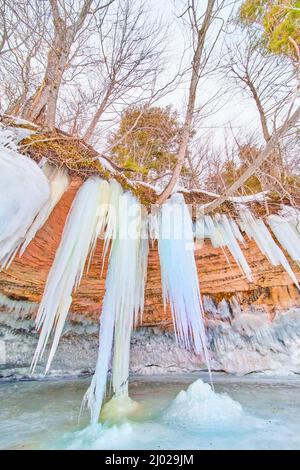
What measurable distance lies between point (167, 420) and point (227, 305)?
1.70 meters

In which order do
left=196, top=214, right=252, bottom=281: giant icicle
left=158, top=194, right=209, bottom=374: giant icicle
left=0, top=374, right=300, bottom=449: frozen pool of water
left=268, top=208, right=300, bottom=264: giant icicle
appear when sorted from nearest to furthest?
left=0, top=374, right=300, bottom=449: frozen pool of water < left=158, top=194, right=209, bottom=374: giant icicle < left=196, top=214, right=252, bottom=281: giant icicle < left=268, top=208, right=300, bottom=264: giant icicle

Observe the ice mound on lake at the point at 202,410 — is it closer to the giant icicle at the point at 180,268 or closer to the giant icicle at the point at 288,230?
the giant icicle at the point at 180,268

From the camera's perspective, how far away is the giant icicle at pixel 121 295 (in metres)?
1.81

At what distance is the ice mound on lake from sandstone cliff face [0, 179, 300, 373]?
1.21 metres

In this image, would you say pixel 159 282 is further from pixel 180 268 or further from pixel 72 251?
pixel 72 251

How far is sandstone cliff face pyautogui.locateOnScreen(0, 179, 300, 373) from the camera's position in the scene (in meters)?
2.91

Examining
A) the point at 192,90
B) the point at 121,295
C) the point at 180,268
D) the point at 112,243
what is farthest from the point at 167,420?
the point at 192,90

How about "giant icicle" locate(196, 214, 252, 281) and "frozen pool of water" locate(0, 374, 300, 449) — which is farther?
"giant icicle" locate(196, 214, 252, 281)

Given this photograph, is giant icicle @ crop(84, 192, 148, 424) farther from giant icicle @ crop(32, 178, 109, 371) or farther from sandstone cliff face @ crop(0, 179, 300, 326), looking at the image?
sandstone cliff face @ crop(0, 179, 300, 326)

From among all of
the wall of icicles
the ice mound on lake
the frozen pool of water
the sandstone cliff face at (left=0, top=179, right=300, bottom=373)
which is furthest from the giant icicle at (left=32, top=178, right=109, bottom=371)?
the ice mound on lake

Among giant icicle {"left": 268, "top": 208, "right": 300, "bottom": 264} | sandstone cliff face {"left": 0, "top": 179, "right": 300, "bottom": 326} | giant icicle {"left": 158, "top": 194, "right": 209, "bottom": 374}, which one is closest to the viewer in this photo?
giant icicle {"left": 158, "top": 194, "right": 209, "bottom": 374}

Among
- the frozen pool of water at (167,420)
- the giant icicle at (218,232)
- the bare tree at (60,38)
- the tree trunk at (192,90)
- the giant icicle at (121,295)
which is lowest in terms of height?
the frozen pool of water at (167,420)

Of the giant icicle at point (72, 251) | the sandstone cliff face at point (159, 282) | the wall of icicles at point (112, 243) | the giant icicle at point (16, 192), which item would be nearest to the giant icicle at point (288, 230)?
the wall of icicles at point (112, 243)

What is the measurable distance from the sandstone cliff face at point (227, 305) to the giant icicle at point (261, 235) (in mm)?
130
